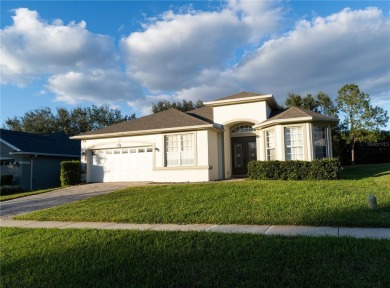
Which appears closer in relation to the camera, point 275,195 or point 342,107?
point 275,195

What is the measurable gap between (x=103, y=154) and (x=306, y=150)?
11977mm

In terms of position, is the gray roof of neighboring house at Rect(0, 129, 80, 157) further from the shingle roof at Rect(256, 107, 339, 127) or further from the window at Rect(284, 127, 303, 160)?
the window at Rect(284, 127, 303, 160)

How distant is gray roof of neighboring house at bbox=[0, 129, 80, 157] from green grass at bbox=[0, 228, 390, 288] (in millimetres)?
17522

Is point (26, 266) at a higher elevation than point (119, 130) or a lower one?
lower

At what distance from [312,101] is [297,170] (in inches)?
905

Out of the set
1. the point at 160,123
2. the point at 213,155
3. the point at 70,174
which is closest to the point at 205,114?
the point at 160,123

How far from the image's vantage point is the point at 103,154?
20.0m

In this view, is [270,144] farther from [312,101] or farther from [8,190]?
[312,101]

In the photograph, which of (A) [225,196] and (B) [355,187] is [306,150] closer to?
A: (B) [355,187]

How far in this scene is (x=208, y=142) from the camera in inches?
677

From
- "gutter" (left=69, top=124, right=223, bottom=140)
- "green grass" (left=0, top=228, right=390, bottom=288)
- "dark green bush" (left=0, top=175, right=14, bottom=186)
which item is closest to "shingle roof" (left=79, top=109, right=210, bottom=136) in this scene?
"gutter" (left=69, top=124, right=223, bottom=140)

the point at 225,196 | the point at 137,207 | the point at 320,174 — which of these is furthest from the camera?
the point at 320,174

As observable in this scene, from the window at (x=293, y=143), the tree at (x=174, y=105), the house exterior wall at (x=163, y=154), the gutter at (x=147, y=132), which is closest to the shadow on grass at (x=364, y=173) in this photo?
the window at (x=293, y=143)

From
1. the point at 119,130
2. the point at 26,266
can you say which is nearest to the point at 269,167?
the point at 119,130
